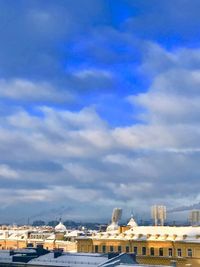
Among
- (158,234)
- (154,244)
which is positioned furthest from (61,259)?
(158,234)

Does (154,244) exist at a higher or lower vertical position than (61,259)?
higher

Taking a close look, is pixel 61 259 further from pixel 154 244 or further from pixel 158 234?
pixel 158 234

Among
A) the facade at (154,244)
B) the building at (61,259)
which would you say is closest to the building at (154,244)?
the facade at (154,244)

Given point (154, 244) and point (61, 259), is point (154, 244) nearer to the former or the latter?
point (154, 244)

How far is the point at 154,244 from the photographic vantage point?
104562 millimetres

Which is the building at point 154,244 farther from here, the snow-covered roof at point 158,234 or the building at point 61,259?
the building at point 61,259

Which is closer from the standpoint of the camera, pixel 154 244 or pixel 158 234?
pixel 154 244

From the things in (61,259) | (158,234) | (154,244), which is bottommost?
(61,259)

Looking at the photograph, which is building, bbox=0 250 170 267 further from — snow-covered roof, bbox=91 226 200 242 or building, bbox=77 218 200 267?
snow-covered roof, bbox=91 226 200 242

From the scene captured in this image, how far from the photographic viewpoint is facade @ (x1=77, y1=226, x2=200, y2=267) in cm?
10019

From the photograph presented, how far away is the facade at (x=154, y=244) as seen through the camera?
100188 millimetres

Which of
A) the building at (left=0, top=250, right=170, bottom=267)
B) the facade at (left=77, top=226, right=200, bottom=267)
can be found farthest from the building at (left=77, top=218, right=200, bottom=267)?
the building at (left=0, top=250, right=170, bottom=267)

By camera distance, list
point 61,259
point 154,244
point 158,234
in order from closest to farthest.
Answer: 1. point 61,259
2. point 154,244
3. point 158,234

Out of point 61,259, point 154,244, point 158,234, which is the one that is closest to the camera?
point 61,259
